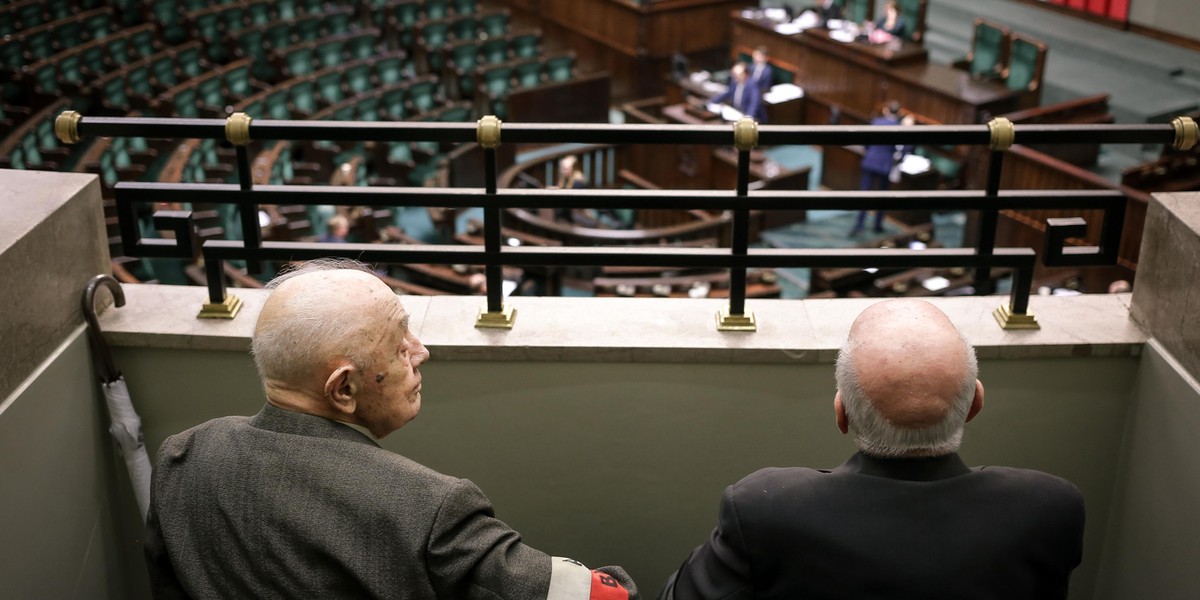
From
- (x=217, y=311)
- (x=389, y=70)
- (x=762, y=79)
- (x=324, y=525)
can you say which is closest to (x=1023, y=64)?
(x=762, y=79)

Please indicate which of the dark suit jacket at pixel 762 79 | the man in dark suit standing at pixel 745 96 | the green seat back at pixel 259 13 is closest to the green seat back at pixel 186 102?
the green seat back at pixel 259 13

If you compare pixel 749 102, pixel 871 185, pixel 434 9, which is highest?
pixel 434 9

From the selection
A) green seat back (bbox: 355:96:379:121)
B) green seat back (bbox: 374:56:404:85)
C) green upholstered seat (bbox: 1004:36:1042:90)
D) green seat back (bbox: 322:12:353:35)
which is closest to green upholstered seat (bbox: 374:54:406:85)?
green seat back (bbox: 374:56:404:85)

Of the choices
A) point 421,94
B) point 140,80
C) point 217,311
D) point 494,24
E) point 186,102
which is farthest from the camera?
point 494,24

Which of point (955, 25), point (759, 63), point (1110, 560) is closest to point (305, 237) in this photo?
point (759, 63)

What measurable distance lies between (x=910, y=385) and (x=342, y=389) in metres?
0.75

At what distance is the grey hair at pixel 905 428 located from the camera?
1.49m

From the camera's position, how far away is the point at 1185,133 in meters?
2.30

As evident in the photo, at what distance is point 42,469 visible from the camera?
90.1 inches

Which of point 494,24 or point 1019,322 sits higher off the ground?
point 1019,322

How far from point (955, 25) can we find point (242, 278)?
990 centimetres

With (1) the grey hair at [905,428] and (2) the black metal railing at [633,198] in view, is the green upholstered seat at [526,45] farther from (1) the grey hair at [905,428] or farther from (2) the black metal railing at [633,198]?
(1) the grey hair at [905,428]

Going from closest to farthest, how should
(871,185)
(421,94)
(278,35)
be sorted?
(871,185) < (421,94) < (278,35)

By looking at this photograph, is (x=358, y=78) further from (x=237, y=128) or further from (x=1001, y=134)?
(x=1001, y=134)
